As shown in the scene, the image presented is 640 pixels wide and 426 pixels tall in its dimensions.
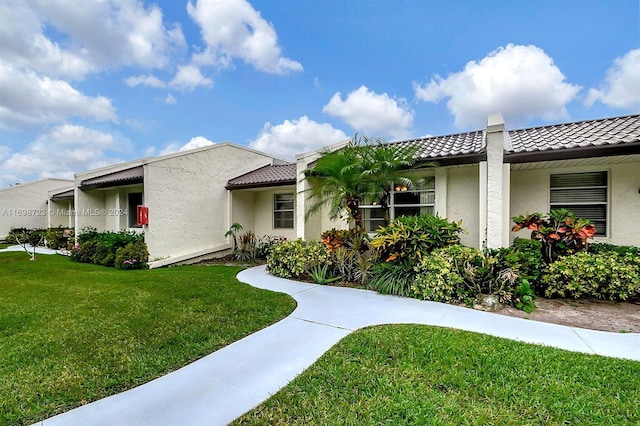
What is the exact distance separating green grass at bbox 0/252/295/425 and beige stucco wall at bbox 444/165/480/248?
6.15 meters

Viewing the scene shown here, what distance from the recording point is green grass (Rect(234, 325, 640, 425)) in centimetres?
289

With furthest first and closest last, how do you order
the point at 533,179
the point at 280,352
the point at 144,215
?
the point at 144,215, the point at 533,179, the point at 280,352

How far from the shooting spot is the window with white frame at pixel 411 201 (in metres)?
10.2

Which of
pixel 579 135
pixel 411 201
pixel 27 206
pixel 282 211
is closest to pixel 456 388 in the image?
pixel 411 201

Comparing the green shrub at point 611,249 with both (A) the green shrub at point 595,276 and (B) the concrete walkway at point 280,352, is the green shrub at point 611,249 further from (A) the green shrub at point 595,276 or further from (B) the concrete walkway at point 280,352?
(B) the concrete walkway at point 280,352

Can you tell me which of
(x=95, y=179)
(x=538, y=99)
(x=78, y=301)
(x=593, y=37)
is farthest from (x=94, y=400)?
(x=538, y=99)

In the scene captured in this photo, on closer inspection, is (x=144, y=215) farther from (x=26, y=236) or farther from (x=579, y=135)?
(x=26, y=236)

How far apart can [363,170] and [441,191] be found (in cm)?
287

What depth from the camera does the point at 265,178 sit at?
13578 mm

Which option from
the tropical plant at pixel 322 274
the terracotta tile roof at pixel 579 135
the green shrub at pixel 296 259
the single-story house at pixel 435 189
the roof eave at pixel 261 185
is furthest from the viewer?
the roof eave at pixel 261 185

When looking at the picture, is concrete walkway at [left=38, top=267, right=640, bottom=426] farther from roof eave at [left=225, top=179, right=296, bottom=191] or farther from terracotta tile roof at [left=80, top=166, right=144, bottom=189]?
terracotta tile roof at [left=80, top=166, right=144, bottom=189]

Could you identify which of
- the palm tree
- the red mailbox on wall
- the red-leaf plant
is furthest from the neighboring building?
the red-leaf plant

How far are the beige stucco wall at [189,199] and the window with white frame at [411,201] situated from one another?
7.24m

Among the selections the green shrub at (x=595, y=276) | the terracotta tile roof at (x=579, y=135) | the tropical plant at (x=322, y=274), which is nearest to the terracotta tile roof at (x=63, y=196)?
the tropical plant at (x=322, y=274)
